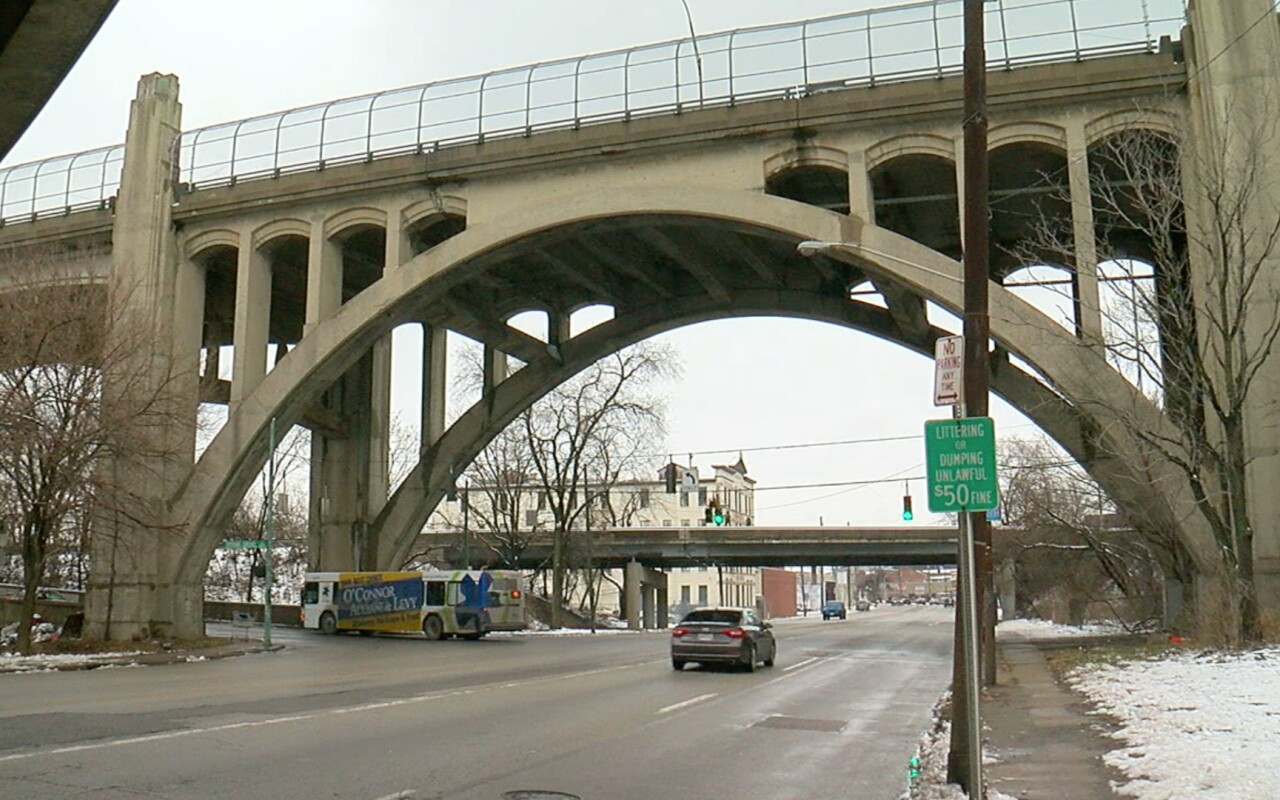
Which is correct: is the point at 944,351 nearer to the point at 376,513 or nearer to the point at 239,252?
the point at 239,252

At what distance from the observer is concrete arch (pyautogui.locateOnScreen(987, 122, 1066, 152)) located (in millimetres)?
27422

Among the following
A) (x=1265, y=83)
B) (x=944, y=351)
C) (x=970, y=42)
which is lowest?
(x=944, y=351)

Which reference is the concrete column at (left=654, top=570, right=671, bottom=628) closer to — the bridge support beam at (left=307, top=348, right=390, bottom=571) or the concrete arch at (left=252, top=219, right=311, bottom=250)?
the bridge support beam at (left=307, top=348, right=390, bottom=571)

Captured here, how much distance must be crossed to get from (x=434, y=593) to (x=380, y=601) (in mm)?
2340

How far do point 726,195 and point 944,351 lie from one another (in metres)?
20.7

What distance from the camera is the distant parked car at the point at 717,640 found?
2466 centimetres

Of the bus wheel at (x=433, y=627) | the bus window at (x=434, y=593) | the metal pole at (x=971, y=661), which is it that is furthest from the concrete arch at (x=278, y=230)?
the metal pole at (x=971, y=661)

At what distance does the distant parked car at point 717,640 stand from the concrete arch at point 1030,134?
13.2 metres

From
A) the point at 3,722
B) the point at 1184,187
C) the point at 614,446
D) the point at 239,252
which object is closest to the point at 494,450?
the point at 614,446

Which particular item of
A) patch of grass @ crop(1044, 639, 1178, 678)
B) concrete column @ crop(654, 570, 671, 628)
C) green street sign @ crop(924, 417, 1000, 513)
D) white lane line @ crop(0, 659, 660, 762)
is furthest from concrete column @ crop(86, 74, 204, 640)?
concrete column @ crop(654, 570, 671, 628)

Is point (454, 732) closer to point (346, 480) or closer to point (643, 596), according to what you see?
point (346, 480)

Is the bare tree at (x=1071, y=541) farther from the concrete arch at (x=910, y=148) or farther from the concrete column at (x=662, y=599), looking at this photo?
the concrete column at (x=662, y=599)

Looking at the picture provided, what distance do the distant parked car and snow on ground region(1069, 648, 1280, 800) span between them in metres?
7.65

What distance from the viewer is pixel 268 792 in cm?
911
